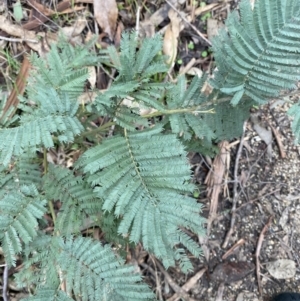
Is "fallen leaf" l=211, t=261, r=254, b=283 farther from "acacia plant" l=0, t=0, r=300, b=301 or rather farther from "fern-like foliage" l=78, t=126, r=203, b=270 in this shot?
"fern-like foliage" l=78, t=126, r=203, b=270

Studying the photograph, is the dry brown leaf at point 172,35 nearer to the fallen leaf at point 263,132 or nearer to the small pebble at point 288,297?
the fallen leaf at point 263,132

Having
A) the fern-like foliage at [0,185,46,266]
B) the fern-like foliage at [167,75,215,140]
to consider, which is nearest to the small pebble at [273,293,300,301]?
the fern-like foliage at [167,75,215,140]

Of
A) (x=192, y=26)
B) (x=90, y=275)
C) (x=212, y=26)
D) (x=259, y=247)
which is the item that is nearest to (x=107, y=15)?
(x=192, y=26)

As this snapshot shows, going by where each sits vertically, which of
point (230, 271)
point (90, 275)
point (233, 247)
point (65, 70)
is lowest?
point (230, 271)

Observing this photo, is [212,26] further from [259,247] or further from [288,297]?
[288,297]

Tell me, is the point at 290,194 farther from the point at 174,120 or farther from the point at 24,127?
the point at 24,127

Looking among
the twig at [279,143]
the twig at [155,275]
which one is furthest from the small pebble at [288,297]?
the twig at [279,143]

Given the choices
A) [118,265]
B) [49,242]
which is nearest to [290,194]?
[118,265]
